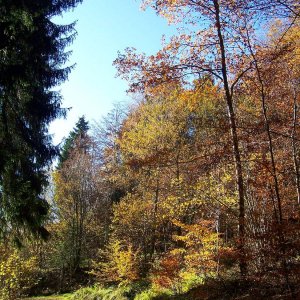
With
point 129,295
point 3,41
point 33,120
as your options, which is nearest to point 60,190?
point 129,295

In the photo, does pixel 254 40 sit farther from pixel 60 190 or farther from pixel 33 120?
pixel 60 190

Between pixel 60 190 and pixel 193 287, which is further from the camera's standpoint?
pixel 60 190

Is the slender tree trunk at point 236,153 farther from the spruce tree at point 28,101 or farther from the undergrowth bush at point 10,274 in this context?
the undergrowth bush at point 10,274

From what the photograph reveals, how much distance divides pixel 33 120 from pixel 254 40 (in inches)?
240

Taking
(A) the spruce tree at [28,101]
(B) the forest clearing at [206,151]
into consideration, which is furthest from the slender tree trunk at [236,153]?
(A) the spruce tree at [28,101]

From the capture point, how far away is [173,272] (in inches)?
379

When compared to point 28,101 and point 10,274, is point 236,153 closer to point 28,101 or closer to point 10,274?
point 28,101

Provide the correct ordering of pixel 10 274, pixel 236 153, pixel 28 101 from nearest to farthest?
pixel 236 153
pixel 28 101
pixel 10 274

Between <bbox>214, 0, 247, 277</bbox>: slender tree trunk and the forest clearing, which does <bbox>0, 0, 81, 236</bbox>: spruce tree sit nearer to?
the forest clearing

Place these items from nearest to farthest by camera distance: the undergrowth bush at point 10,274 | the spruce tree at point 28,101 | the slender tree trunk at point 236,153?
the slender tree trunk at point 236,153 → the spruce tree at point 28,101 → the undergrowth bush at point 10,274

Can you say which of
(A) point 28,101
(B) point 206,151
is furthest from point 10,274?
(B) point 206,151

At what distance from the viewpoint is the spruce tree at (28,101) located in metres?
7.84

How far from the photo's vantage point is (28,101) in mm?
9000

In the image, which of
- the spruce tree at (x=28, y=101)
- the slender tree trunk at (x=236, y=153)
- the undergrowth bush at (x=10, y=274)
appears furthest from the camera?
the undergrowth bush at (x=10, y=274)
